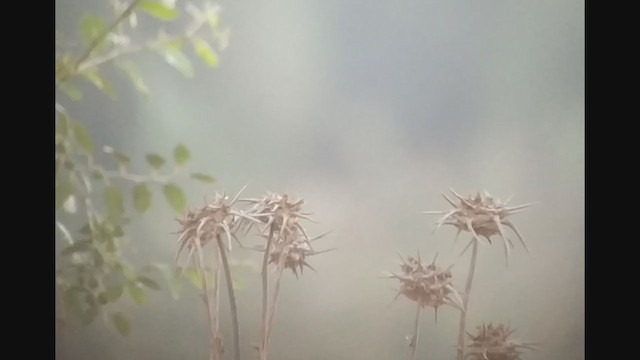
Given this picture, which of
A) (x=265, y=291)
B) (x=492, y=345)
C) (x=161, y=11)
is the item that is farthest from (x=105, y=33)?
(x=492, y=345)

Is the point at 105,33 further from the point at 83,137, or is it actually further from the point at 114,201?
the point at 114,201

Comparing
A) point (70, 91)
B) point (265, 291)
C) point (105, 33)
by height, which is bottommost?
point (265, 291)

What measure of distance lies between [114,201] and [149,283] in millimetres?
195

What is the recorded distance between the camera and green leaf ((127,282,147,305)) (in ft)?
4.76

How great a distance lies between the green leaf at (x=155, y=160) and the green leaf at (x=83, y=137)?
0.13 m

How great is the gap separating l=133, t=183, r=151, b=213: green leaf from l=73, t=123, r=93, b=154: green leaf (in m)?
0.14

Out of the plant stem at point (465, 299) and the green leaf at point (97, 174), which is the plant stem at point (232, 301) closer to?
the green leaf at point (97, 174)

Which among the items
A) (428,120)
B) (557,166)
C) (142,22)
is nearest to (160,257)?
(142,22)

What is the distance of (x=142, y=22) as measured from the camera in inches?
57.3

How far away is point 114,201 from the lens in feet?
4.79

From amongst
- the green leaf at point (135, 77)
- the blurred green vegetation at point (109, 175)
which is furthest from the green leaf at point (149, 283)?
the green leaf at point (135, 77)

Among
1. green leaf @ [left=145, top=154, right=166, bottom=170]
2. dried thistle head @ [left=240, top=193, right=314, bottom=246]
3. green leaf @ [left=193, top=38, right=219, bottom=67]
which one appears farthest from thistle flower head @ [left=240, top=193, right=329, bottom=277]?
green leaf @ [left=193, top=38, right=219, bottom=67]
